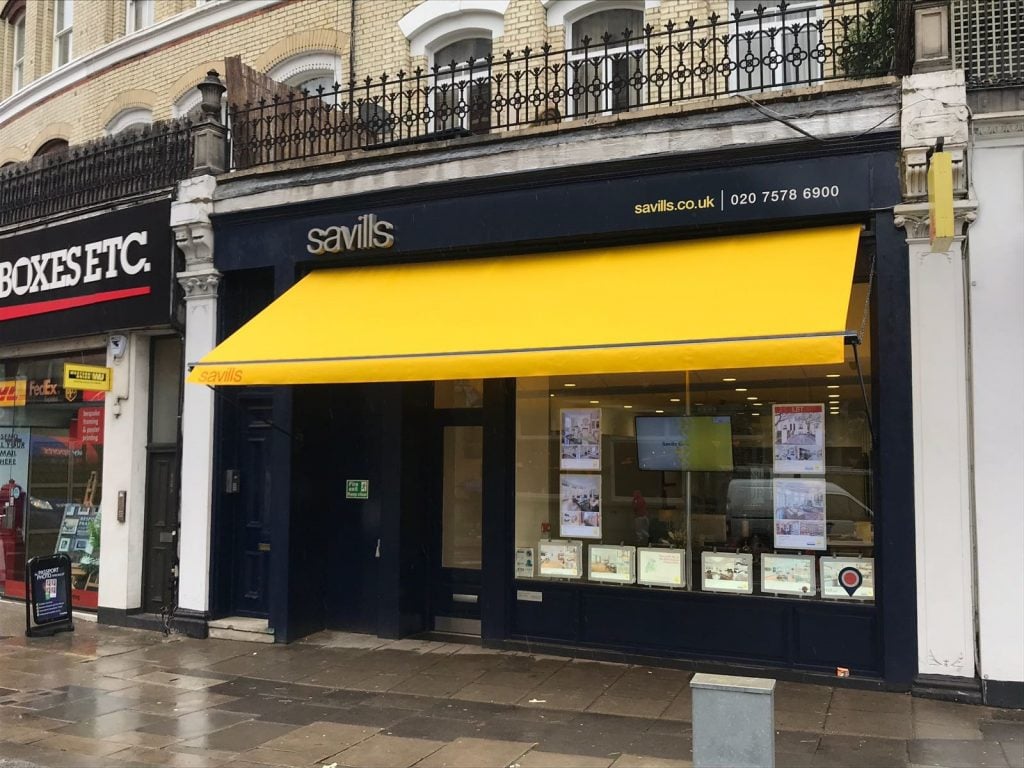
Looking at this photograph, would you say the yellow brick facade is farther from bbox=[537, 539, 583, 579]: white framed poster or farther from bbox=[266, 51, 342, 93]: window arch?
bbox=[537, 539, 583, 579]: white framed poster

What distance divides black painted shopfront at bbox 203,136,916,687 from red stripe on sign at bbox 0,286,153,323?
4.49 feet

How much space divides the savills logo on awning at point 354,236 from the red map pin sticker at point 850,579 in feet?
18.6

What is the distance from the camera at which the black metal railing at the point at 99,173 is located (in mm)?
11289

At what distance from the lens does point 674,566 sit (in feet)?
28.5

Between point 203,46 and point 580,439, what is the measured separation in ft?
30.9

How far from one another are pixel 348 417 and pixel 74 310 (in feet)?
14.4

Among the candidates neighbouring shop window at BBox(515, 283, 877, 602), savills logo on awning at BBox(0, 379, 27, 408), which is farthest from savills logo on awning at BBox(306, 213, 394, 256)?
savills logo on awning at BBox(0, 379, 27, 408)

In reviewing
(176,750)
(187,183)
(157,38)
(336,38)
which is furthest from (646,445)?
(157,38)

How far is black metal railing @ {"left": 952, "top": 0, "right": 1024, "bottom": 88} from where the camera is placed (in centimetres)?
757

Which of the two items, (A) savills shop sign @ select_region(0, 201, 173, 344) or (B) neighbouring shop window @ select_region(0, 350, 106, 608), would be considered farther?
(B) neighbouring shop window @ select_region(0, 350, 106, 608)

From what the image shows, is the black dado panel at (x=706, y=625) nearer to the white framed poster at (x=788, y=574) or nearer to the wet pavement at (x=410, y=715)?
the white framed poster at (x=788, y=574)

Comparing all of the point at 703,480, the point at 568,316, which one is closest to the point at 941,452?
the point at 703,480

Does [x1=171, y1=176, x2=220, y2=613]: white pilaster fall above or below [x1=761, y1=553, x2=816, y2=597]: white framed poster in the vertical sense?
above

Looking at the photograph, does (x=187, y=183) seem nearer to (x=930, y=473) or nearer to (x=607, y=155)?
(x=607, y=155)
